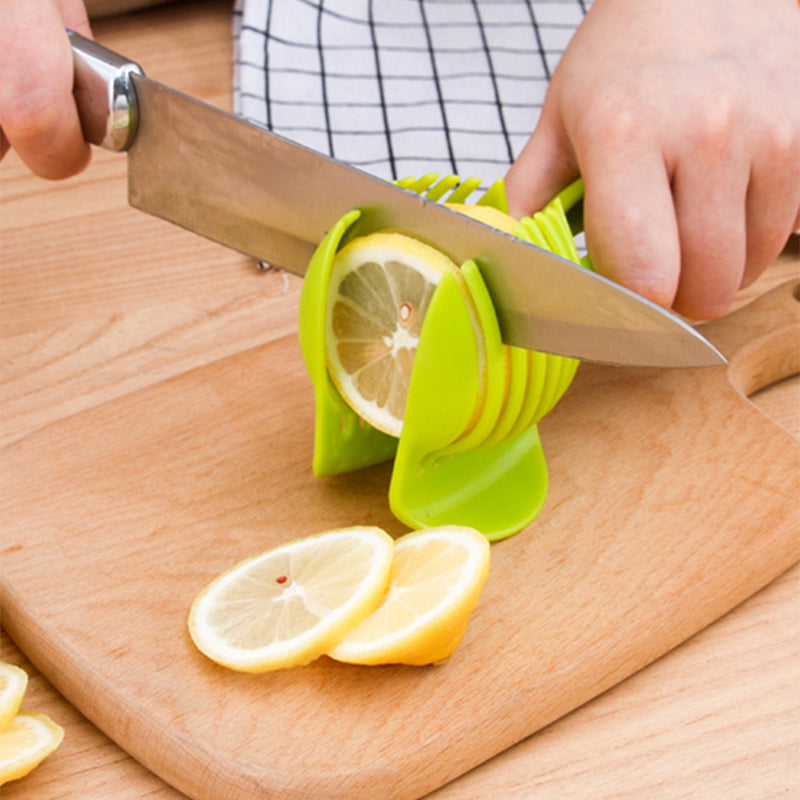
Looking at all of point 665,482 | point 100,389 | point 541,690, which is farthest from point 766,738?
point 100,389

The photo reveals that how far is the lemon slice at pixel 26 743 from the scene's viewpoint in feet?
3.25

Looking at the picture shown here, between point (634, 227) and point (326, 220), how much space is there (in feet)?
1.19

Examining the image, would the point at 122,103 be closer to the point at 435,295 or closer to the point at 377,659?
the point at 435,295

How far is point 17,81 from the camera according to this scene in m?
1.23

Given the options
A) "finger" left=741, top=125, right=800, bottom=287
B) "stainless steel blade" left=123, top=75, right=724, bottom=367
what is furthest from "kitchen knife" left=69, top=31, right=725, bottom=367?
"finger" left=741, top=125, right=800, bottom=287

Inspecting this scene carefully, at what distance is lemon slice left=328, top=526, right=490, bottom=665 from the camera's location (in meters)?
1.04

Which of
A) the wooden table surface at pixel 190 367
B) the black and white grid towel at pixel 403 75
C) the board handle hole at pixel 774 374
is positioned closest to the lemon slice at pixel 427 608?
the wooden table surface at pixel 190 367

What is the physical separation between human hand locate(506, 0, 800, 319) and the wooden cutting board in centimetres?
20

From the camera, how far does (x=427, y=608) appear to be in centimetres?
106

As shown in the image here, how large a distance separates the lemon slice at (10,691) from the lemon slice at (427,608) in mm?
294

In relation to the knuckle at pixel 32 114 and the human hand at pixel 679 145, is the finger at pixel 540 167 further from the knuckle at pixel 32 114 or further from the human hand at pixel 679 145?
the knuckle at pixel 32 114

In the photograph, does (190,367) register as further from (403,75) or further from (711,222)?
(403,75)

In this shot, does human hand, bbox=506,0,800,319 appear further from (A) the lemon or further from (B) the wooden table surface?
(B) the wooden table surface

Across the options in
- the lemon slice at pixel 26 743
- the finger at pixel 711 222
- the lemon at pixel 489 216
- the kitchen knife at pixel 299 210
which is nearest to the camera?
the lemon slice at pixel 26 743
